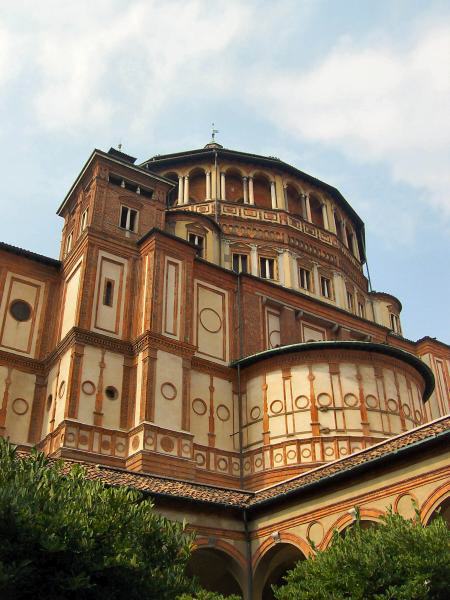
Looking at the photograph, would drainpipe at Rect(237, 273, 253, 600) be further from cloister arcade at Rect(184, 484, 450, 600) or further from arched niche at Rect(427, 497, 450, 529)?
arched niche at Rect(427, 497, 450, 529)

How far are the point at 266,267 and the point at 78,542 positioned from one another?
26651 mm

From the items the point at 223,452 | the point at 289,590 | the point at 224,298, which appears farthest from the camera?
the point at 224,298

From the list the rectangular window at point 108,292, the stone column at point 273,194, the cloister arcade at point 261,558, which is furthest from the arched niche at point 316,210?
the cloister arcade at point 261,558

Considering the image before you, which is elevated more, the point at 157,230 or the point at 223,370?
the point at 157,230

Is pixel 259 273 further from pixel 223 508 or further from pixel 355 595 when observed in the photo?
pixel 355 595

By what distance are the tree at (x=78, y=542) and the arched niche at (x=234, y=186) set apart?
28.5m

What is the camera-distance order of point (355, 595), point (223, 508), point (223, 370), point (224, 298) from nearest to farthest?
point (355, 595) < point (223, 508) < point (223, 370) < point (224, 298)

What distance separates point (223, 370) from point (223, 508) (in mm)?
9491

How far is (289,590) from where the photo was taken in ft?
39.7

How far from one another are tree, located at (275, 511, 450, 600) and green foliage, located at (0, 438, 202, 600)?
243 centimetres

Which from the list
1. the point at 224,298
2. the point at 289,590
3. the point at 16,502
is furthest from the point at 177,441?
the point at 16,502

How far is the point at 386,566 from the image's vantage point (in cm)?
1127

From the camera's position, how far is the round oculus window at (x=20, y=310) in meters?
26.2

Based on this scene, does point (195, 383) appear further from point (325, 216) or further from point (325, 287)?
point (325, 216)
